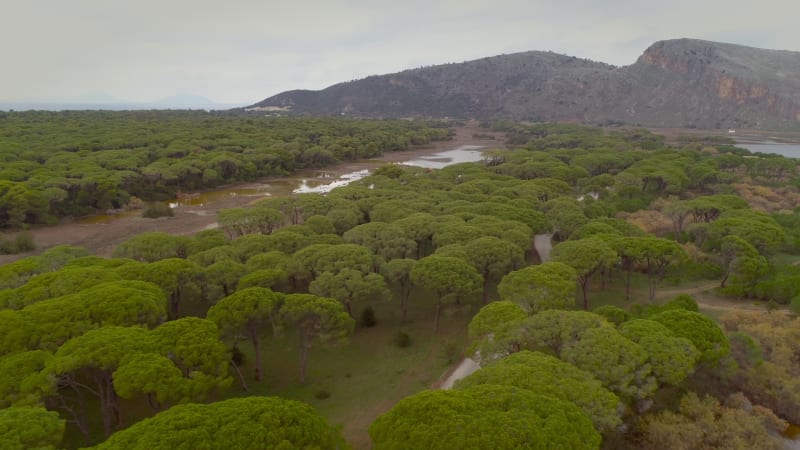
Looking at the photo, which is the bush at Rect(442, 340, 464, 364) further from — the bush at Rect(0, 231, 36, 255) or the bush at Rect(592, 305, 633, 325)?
the bush at Rect(0, 231, 36, 255)

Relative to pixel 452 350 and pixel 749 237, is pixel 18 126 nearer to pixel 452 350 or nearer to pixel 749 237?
pixel 452 350

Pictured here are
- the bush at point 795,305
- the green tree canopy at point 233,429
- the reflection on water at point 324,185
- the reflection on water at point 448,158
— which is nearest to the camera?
the green tree canopy at point 233,429

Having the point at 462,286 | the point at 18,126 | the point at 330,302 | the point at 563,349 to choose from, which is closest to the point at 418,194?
the point at 462,286

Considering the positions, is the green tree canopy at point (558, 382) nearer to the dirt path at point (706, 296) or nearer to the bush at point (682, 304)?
the bush at point (682, 304)

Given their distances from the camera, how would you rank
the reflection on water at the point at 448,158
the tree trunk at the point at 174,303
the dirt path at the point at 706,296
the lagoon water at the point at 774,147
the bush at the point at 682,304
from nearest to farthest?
the bush at the point at 682,304 → the tree trunk at the point at 174,303 → the dirt path at the point at 706,296 → the reflection on water at the point at 448,158 → the lagoon water at the point at 774,147

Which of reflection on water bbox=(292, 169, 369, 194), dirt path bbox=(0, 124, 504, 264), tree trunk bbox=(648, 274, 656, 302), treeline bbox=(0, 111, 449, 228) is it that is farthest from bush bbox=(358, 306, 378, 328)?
reflection on water bbox=(292, 169, 369, 194)

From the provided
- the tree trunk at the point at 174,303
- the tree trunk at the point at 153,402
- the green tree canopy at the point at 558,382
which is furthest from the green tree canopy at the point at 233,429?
the tree trunk at the point at 174,303

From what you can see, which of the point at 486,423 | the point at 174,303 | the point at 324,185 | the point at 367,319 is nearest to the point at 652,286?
the point at 367,319
